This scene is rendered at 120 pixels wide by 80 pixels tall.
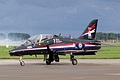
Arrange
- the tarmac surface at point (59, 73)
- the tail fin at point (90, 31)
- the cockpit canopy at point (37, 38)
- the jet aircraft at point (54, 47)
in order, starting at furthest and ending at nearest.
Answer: the tail fin at point (90, 31) < the cockpit canopy at point (37, 38) < the jet aircraft at point (54, 47) < the tarmac surface at point (59, 73)

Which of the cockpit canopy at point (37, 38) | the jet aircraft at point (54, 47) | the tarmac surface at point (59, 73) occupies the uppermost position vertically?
the cockpit canopy at point (37, 38)

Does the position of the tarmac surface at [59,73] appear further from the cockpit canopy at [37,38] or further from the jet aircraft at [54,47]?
the cockpit canopy at [37,38]

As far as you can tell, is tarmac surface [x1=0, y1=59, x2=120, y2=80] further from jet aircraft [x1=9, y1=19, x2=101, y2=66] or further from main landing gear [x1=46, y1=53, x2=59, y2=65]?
main landing gear [x1=46, y1=53, x2=59, y2=65]

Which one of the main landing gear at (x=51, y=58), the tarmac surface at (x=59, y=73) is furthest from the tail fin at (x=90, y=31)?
the tarmac surface at (x=59, y=73)

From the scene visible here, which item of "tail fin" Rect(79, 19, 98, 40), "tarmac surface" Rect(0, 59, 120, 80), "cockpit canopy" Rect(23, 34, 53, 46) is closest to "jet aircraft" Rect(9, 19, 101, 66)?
"cockpit canopy" Rect(23, 34, 53, 46)

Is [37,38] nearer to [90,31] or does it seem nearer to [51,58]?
[51,58]

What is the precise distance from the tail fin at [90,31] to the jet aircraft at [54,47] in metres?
2.13

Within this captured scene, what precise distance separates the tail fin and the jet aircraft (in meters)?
2.13

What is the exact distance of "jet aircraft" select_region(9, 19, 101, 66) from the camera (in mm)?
32938

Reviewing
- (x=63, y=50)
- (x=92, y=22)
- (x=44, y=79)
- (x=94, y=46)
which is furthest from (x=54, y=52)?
(x=44, y=79)

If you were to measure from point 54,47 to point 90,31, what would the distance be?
17.1 ft

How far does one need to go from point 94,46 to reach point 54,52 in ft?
11.0

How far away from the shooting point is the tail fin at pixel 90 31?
37.0 m

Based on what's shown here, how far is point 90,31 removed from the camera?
37.2 metres
